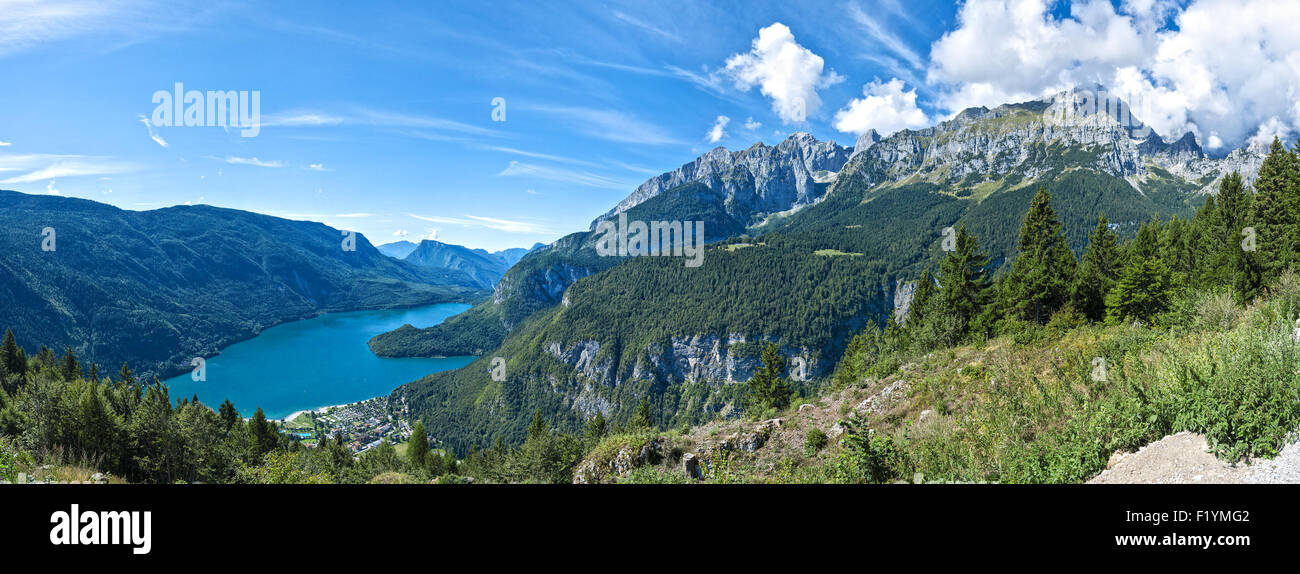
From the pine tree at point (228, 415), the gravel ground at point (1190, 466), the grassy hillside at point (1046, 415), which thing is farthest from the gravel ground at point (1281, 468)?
the pine tree at point (228, 415)

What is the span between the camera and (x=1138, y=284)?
2284 cm

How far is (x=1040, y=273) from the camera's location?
26.8 m

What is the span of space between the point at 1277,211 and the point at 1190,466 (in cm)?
3807

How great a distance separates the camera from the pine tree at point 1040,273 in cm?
2670

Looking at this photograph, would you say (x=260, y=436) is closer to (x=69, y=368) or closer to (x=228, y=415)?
(x=228, y=415)

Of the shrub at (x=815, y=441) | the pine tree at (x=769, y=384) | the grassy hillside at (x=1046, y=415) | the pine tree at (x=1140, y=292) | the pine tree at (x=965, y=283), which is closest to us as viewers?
the grassy hillside at (x=1046, y=415)

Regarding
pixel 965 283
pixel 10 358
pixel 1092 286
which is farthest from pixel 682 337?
pixel 1092 286

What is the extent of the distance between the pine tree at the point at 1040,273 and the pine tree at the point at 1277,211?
24.2 ft

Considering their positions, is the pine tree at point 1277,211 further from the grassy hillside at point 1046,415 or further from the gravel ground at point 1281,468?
the gravel ground at point 1281,468

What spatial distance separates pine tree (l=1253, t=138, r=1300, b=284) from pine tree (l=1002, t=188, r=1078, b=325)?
7.38 metres
